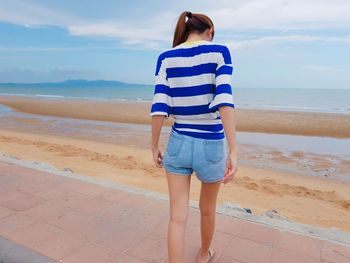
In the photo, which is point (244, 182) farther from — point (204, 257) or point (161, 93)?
point (161, 93)

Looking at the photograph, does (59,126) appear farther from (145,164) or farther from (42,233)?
(42,233)

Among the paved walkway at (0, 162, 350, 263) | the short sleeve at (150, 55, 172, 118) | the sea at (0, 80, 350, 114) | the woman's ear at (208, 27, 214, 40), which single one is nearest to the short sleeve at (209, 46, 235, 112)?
the woman's ear at (208, 27, 214, 40)

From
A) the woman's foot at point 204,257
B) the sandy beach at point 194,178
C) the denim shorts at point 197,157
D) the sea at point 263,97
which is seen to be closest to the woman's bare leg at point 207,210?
the woman's foot at point 204,257

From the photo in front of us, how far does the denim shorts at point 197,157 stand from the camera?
1.94 meters

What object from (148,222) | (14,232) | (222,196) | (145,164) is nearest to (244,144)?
(145,164)

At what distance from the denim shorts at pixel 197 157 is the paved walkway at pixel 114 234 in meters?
1.06

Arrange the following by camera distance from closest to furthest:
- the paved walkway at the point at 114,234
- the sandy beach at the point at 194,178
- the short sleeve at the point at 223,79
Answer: the short sleeve at the point at 223,79 < the paved walkway at the point at 114,234 < the sandy beach at the point at 194,178

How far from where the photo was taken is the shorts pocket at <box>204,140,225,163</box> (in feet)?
6.37

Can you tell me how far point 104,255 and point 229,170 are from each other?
59.0 inches

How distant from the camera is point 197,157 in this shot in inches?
77.1

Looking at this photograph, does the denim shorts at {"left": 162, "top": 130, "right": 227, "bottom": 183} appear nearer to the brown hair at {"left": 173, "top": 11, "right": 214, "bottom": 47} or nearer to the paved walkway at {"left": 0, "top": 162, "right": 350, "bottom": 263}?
the brown hair at {"left": 173, "top": 11, "right": 214, "bottom": 47}

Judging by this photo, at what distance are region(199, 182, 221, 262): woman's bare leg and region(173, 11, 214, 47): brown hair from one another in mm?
973

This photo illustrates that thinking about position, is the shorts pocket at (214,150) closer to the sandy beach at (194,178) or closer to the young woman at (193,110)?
the young woman at (193,110)

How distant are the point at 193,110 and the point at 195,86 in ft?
0.47
